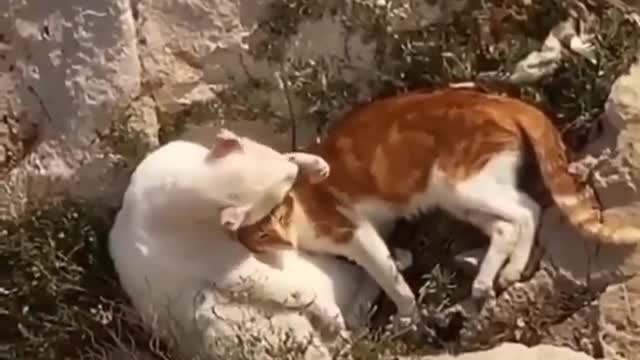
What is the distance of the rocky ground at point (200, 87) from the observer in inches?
120

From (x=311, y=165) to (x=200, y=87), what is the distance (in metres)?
0.37

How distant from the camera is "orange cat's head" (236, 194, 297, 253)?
9.66 ft

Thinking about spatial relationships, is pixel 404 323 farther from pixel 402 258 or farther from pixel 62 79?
pixel 62 79

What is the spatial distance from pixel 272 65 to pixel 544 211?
56cm

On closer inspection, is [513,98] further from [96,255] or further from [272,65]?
[96,255]

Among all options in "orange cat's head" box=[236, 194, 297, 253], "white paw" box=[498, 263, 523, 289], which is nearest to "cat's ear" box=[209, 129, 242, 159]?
"orange cat's head" box=[236, 194, 297, 253]

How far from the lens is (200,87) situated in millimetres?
3232

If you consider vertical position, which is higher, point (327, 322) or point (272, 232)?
point (272, 232)

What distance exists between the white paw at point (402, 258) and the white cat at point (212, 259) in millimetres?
100

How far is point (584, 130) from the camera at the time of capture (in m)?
3.06

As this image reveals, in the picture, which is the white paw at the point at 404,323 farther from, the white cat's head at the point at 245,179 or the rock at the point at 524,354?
the white cat's head at the point at 245,179

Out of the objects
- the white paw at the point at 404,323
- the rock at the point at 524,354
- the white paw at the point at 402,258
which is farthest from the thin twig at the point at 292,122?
the rock at the point at 524,354

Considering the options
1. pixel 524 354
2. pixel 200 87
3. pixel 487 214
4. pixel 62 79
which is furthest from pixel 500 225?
pixel 62 79

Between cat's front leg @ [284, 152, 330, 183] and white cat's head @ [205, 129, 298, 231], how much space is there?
0.7 inches
